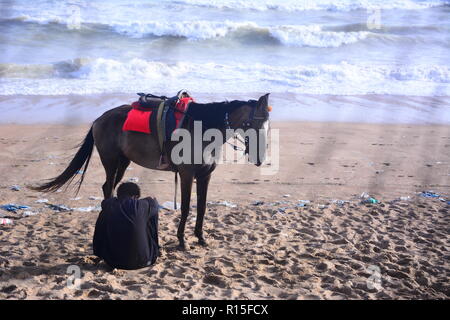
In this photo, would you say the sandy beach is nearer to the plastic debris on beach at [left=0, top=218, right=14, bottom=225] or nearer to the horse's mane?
the plastic debris on beach at [left=0, top=218, right=14, bottom=225]

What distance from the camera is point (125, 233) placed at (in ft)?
16.1

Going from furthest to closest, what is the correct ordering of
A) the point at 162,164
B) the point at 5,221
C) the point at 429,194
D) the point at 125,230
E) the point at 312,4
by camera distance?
the point at 312,4 → the point at 429,194 → the point at 5,221 → the point at 162,164 → the point at 125,230

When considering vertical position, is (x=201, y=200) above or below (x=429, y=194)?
above

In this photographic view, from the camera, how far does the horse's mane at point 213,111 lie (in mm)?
5395

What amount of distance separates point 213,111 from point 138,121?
0.84m

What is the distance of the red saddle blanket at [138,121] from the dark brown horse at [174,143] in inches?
3.7

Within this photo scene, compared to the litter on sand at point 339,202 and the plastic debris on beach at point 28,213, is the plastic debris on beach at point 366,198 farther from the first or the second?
the plastic debris on beach at point 28,213

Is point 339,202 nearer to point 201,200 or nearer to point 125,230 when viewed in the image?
point 201,200

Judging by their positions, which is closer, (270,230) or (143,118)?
(143,118)

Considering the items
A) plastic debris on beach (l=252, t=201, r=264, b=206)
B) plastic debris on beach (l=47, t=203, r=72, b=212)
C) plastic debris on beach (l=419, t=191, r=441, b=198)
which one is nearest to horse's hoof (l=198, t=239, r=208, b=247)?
plastic debris on beach (l=252, t=201, r=264, b=206)

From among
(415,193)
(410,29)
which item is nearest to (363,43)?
(410,29)

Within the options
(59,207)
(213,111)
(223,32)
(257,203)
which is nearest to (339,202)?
(257,203)

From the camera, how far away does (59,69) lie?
17.8 meters

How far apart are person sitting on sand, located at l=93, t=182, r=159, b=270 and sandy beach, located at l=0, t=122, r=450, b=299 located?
0.47 feet
